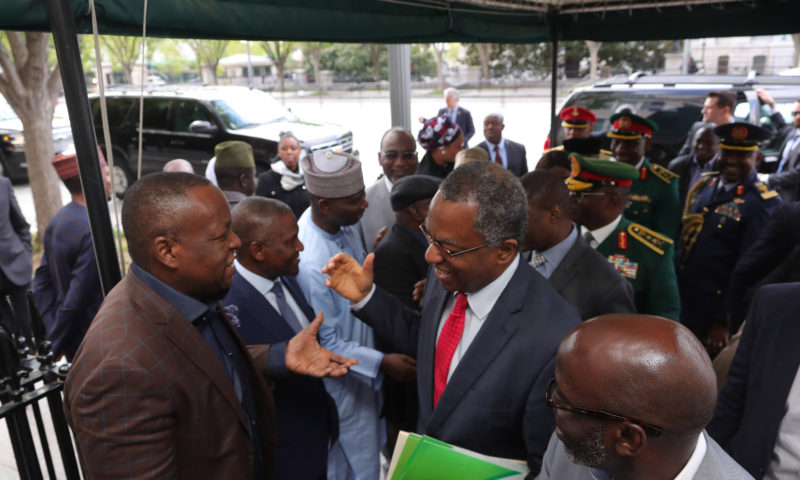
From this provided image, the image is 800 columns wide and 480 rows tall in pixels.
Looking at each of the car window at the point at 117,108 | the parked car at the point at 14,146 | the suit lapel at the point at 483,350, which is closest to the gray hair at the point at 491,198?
the suit lapel at the point at 483,350

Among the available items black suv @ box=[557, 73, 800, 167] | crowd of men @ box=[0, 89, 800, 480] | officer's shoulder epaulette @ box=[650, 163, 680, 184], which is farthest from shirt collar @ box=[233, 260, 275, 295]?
black suv @ box=[557, 73, 800, 167]

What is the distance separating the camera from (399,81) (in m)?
7.80

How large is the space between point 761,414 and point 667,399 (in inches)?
38.9

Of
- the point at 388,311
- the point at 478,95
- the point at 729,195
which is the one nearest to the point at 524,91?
the point at 478,95

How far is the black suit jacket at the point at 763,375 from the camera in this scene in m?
1.84

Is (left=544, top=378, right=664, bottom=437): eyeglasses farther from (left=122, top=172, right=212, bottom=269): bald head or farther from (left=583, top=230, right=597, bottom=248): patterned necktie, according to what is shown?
(left=583, top=230, right=597, bottom=248): patterned necktie

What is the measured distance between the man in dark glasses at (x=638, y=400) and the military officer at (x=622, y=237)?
1.80 meters

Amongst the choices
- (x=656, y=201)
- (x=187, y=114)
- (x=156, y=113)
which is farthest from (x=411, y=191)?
(x=156, y=113)

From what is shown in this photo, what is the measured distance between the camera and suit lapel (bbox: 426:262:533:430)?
1.90 m

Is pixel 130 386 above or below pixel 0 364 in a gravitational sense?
above

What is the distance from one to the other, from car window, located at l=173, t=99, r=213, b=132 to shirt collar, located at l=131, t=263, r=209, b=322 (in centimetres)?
952

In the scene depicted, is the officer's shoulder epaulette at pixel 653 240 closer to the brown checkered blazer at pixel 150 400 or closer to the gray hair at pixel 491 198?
the gray hair at pixel 491 198

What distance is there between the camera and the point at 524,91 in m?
30.6

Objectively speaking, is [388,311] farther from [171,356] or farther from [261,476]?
[171,356]
